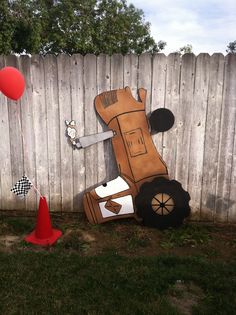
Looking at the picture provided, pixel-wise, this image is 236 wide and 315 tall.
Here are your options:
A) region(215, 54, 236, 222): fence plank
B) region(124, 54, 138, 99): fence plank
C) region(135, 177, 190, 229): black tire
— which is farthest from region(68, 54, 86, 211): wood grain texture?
region(215, 54, 236, 222): fence plank

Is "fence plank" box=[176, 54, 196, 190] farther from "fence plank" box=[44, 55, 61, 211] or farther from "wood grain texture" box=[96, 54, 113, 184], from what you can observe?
"fence plank" box=[44, 55, 61, 211]

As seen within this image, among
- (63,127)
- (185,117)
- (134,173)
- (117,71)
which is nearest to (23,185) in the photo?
(63,127)

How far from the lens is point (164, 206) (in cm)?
423

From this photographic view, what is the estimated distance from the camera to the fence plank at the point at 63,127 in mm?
4223

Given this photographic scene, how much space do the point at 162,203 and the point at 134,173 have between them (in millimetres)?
516

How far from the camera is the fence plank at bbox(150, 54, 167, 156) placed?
161 inches

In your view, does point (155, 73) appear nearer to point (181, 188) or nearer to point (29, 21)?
point (181, 188)

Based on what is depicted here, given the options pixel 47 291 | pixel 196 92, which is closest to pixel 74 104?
pixel 196 92

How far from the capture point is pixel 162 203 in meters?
4.22

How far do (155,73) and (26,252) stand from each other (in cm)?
256

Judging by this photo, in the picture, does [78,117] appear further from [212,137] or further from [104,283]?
[104,283]

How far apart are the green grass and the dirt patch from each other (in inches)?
1.8

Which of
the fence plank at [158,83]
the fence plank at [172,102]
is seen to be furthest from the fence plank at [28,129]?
the fence plank at [172,102]

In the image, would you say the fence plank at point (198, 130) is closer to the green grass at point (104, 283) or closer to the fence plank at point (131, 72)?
Answer: the fence plank at point (131, 72)
